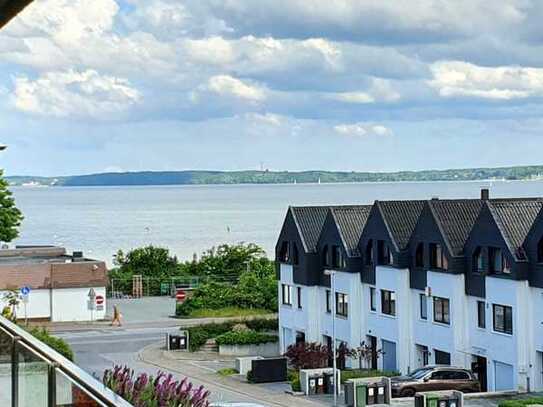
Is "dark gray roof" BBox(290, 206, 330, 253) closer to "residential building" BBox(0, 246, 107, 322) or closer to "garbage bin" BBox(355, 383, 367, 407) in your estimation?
"residential building" BBox(0, 246, 107, 322)

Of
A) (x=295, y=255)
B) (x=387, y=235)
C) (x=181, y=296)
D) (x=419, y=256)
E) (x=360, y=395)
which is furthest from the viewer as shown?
(x=181, y=296)


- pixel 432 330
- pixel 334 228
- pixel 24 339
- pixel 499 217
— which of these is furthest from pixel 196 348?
pixel 24 339

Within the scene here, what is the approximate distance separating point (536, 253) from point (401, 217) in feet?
31.1

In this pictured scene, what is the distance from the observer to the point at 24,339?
5.91 m

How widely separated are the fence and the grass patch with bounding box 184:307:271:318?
10248mm

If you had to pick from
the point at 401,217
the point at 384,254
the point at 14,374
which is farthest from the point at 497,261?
the point at 14,374

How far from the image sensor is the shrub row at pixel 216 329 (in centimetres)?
5022

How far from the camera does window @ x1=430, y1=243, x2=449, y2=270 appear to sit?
40188 mm

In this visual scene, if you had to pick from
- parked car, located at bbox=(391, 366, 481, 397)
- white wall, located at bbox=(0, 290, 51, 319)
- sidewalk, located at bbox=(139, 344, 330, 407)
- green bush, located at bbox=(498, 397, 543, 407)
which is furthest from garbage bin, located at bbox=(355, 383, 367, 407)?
white wall, located at bbox=(0, 290, 51, 319)

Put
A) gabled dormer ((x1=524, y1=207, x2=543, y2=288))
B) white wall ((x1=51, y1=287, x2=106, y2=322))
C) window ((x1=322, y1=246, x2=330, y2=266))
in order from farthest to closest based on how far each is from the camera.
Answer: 1. white wall ((x1=51, y1=287, x2=106, y2=322))
2. window ((x1=322, y1=246, x2=330, y2=266))
3. gabled dormer ((x1=524, y1=207, x2=543, y2=288))

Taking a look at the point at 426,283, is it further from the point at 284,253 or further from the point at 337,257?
the point at 284,253

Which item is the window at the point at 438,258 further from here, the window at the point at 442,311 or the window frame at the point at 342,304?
the window frame at the point at 342,304

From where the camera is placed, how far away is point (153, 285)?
240 ft

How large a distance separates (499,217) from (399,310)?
671 cm
